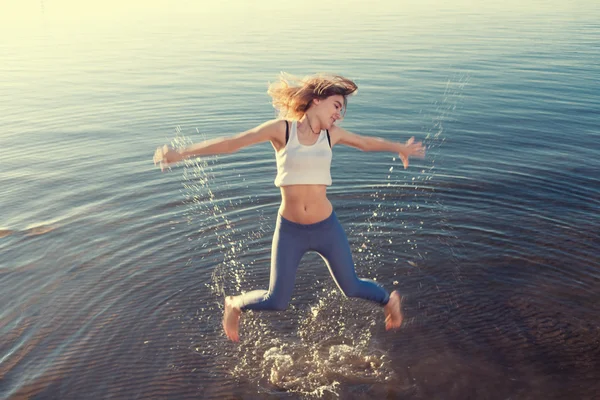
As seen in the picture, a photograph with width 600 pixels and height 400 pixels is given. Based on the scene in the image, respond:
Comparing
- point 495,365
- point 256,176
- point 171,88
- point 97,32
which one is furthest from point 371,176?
point 97,32

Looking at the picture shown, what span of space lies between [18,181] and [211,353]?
7.95 meters

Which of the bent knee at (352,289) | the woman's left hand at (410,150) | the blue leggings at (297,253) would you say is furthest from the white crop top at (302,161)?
the bent knee at (352,289)

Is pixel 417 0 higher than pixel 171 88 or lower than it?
higher

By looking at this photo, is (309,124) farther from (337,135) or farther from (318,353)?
(318,353)

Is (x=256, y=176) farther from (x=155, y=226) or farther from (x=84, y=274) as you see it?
(x=84, y=274)

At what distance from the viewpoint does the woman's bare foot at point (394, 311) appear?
630 cm

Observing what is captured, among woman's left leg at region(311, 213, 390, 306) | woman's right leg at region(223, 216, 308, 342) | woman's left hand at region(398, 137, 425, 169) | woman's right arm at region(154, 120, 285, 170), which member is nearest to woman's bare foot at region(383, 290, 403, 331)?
woman's left leg at region(311, 213, 390, 306)

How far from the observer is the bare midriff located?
558 centimetres

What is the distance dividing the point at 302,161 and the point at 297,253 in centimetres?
93

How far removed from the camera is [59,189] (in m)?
11.7

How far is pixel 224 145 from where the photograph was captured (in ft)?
17.9

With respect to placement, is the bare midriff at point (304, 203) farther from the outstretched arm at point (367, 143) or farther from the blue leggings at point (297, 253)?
the outstretched arm at point (367, 143)

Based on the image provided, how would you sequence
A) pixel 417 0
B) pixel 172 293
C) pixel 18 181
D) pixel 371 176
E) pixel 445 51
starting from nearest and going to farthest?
A: pixel 172 293
pixel 371 176
pixel 18 181
pixel 445 51
pixel 417 0

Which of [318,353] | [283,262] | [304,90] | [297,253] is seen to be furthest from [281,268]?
[304,90]
